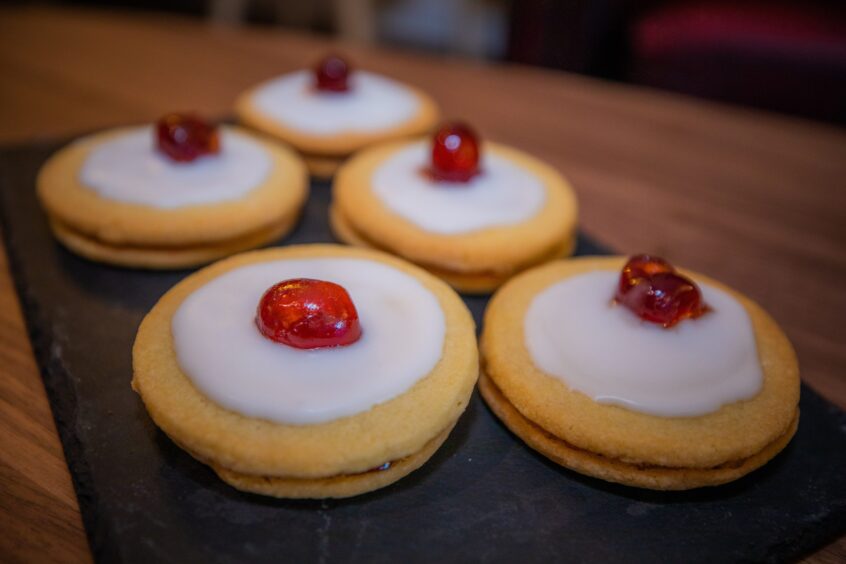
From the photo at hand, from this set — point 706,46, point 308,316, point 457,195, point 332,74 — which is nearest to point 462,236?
point 457,195

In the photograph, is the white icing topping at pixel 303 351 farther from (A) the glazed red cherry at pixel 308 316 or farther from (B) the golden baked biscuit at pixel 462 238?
(B) the golden baked biscuit at pixel 462 238

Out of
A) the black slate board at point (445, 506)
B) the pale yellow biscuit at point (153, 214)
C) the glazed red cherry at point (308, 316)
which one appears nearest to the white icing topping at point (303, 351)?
the glazed red cherry at point (308, 316)

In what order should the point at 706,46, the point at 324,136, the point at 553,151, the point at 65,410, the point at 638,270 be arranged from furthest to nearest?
the point at 706,46
the point at 553,151
the point at 324,136
the point at 638,270
the point at 65,410

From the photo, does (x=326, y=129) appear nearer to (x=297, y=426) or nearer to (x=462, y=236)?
(x=462, y=236)

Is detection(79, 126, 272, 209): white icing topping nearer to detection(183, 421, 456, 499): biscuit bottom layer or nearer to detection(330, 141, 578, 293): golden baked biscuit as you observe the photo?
detection(330, 141, 578, 293): golden baked biscuit

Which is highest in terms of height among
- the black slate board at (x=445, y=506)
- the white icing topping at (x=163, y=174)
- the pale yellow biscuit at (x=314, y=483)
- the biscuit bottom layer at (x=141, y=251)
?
the white icing topping at (x=163, y=174)

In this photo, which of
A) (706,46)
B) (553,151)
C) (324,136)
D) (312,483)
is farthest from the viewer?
(706,46)
